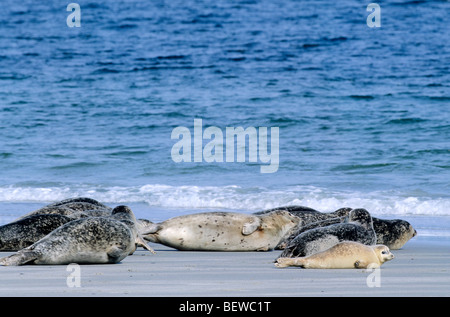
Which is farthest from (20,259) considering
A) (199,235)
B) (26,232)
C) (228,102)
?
(228,102)

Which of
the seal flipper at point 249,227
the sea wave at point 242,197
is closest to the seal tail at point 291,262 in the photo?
the seal flipper at point 249,227

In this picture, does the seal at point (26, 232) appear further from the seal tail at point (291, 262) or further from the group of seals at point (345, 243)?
the seal tail at point (291, 262)

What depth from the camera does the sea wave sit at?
11.3m

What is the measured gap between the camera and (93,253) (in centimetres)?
641

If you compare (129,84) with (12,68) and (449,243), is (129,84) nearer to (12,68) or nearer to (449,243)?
(12,68)

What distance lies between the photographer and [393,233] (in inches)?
312

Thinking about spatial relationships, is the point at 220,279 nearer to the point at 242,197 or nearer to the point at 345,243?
the point at 345,243

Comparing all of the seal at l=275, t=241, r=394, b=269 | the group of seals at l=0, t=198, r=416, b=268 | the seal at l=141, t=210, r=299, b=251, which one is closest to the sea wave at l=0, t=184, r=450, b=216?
the group of seals at l=0, t=198, r=416, b=268

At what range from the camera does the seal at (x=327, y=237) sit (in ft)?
21.5

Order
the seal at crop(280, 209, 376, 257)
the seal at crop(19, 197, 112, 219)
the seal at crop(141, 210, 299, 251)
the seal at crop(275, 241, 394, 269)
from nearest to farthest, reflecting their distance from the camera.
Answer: the seal at crop(275, 241, 394, 269)
the seal at crop(280, 209, 376, 257)
the seal at crop(141, 210, 299, 251)
the seal at crop(19, 197, 112, 219)

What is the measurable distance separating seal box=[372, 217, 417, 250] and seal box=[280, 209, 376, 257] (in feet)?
2.49

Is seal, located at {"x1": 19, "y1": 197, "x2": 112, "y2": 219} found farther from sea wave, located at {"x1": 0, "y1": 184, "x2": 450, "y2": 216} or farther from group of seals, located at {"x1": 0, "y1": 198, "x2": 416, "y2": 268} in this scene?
sea wave, located at {"x1": 0, "y1": 184, "x2": 450, "y2": 216}

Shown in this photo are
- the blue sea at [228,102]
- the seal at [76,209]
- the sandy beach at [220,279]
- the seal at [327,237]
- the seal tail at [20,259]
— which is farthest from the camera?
the blue sea at [228,102]
